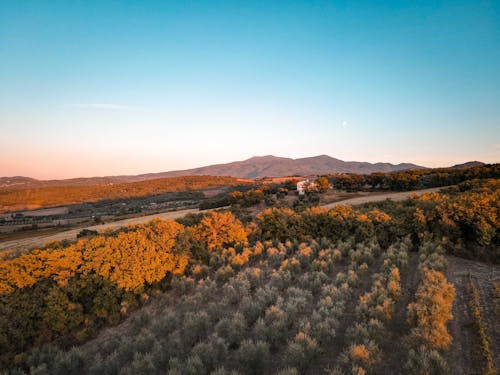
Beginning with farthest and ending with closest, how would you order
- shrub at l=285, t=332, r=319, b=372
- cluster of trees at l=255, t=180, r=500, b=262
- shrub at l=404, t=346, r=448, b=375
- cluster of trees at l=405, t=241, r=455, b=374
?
cluster of trees at l=255, t=180, r=500, b=262 → shrub at l=285, t=332, r=319, b=372 → cluster of trees at l=405, t=241, r=455, b=374 → shrub at l=404, t=346, r=448, b=375

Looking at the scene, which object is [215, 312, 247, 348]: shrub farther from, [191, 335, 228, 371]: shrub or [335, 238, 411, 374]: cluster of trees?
[335, 238, 411, 374]: cluster of trees

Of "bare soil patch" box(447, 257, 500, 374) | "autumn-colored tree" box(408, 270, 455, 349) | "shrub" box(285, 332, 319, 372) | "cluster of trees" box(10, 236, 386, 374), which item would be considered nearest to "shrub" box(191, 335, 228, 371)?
"cluster of trees" box(10, 236, 386, 374)

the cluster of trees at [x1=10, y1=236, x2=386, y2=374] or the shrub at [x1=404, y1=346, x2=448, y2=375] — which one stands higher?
the shrub at [x1=404, y1=346, x2=448, y2=375]

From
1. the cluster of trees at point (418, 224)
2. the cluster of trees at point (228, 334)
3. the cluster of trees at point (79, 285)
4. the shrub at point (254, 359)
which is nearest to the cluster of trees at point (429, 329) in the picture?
the cluster of trees at point (228, 334)

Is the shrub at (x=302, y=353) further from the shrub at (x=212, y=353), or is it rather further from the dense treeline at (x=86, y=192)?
the dense treeline at (x=86, y=192)

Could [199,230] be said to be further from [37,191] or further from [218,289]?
[37,191]

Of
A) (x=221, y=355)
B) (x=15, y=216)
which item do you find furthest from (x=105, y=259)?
(x=15, y=216)
